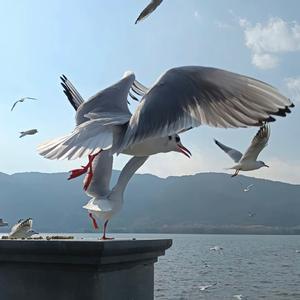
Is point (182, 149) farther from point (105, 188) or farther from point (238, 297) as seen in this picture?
point (238, 297)

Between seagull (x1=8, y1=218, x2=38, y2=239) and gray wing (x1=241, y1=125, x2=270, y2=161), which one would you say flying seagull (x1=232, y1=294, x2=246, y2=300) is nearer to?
gray wing (x1=241, y1=125, x2=270, y2=161)

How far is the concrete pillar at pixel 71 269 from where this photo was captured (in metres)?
3.95

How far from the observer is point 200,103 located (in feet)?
13.9

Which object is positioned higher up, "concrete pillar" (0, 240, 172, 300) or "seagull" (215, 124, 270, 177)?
"seagull" (215, 124, 270, 177)

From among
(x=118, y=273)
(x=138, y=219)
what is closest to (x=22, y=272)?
(x=118, y=273)

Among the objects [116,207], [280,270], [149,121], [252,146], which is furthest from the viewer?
[280,270]

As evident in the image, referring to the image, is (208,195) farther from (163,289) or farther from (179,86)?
(179,86)

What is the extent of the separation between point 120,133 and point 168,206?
623 feet

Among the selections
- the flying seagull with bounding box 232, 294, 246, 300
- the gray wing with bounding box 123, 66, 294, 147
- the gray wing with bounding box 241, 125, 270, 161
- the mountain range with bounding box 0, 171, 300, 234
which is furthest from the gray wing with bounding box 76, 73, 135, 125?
the mountain range with bounding box 0, 171, 300, 234

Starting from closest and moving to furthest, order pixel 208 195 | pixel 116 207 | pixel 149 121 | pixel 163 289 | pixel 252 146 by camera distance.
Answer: pixel 149 121, pixel 116 207, pixel 252 146, pixel 163 289, pixel 208 195

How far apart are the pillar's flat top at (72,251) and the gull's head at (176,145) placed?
3.45ft

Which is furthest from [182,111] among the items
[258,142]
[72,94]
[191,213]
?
[191,213]

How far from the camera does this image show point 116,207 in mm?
4922

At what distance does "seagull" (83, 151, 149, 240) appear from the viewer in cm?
489
